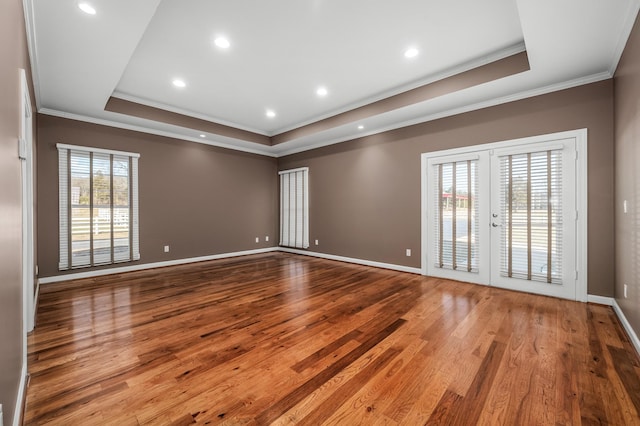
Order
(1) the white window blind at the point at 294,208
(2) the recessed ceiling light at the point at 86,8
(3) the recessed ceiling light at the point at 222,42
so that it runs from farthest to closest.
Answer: (1) the white window blind at the point at 294,208 < (3) the recessed ceiling light at the point at 222,42 < (2) the recessed ceiling light at the point at 86,8

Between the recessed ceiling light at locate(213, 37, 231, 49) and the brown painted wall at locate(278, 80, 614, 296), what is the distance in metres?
3.19

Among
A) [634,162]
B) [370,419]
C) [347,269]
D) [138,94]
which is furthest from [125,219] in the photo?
[634,162]

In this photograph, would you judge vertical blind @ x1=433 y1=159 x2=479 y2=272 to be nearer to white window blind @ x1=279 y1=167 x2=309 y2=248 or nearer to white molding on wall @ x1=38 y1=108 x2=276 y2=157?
white window blind @ x1=279 y1=167 x2=309 y2=248

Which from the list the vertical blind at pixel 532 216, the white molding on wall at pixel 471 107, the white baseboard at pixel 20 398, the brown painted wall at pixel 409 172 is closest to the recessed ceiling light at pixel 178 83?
the white molding on wall at pixel 471 107

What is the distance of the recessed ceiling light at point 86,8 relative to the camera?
214 centimetres

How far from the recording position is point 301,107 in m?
4.92

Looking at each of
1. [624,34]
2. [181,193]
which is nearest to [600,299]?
[624,34]

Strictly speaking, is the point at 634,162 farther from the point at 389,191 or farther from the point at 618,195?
the point at 389,191

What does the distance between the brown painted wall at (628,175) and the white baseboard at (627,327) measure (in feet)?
0.16

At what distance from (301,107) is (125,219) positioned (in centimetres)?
377

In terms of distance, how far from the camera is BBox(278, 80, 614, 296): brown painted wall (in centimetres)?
319

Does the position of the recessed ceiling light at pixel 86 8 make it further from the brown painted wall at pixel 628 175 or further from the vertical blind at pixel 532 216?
the vertical blind at pixel 532 216

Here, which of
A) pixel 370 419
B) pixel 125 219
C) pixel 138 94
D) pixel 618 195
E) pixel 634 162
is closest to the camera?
pixel 370 419

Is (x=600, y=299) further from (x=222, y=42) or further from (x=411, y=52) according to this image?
(x=222, y=42)
